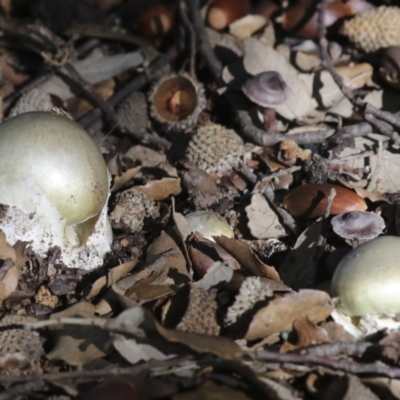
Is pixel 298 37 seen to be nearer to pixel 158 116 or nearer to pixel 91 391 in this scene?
pixel 158 116

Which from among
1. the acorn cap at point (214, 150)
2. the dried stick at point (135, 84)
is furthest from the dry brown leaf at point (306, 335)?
the dried stick at point (135, 84)

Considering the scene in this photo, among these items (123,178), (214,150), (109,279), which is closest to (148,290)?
(109,279)

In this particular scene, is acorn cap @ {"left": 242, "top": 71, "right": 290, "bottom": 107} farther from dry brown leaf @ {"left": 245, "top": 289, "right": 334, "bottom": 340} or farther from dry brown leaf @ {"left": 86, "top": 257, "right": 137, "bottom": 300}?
dry brown leaf @ {"left": 245, "top": 289, "right": 334, "bottom": 340}

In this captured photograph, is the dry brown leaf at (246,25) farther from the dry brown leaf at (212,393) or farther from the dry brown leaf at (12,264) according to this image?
the dry brown leaf at (212,393)

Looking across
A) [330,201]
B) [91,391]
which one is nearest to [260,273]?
[330,201]

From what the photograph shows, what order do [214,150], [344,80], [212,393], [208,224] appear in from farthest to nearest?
[344,80] → [214,150] → [208,224] → [212,393]

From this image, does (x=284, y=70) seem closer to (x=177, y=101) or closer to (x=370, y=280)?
(x=177, y=101)

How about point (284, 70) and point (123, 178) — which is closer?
point (123, 178)
